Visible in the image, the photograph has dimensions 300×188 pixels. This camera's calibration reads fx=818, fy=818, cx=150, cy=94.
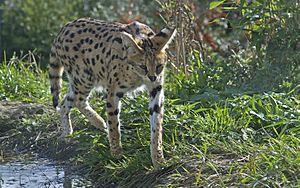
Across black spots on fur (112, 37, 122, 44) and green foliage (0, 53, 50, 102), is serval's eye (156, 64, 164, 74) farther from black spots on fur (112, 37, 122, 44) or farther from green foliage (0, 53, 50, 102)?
green foliage (0, 53, 50, 102)

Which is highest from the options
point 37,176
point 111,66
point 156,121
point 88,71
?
point 111,66

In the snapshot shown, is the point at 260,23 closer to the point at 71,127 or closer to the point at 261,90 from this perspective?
the point at 261,90

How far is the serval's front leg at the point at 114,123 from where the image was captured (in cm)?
686

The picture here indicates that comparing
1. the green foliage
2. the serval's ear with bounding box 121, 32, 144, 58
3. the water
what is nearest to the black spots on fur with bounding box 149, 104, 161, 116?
the serval's ear with bounding box 121, 32, 144, 58

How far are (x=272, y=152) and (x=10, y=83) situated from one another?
161 inches

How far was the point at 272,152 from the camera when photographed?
584cm

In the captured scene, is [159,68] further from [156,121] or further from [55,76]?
[55,76]

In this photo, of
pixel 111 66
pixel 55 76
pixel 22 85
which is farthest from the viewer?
pixel 22 85

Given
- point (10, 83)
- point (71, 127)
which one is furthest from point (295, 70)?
point (10, 83)

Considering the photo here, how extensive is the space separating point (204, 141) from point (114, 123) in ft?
2.65

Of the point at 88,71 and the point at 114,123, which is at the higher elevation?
the point at 88,71

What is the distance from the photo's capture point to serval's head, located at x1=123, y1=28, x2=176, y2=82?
6.46m

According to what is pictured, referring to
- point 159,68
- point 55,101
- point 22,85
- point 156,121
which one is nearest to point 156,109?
point 156,121

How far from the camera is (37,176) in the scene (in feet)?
22.9
